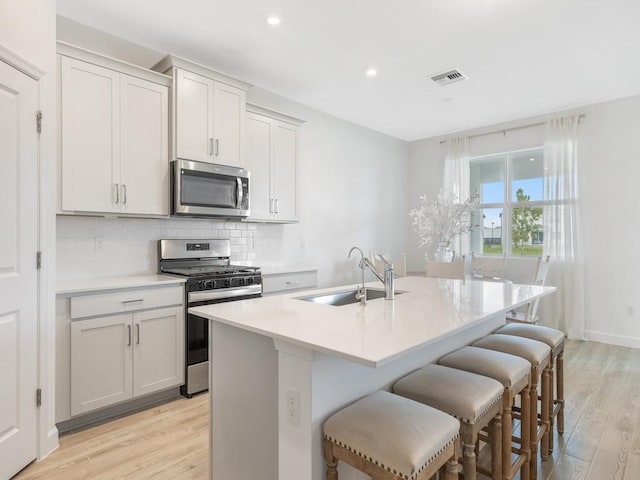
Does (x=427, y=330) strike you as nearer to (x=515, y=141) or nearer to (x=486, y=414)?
(x=486, y=414)

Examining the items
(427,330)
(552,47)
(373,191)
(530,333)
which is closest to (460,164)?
(373,191)

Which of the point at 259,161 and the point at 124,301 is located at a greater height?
the point at 259,161

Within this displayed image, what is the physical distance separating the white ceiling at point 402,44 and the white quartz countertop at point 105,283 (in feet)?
6.16

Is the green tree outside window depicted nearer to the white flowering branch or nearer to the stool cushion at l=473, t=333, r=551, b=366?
the white flowering branch

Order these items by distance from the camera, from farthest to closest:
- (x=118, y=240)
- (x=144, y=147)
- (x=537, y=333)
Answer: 1. (x=118, y=240)
2. (x=144, y=147)
3. (x=537, y=333)

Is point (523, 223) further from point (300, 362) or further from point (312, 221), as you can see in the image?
point (300, 362)

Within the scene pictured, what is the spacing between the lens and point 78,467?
77.9 inches

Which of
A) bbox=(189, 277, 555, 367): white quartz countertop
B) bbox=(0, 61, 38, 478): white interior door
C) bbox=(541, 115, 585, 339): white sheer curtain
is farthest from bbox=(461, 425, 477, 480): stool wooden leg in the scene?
bbox=(541, 115, 585, 339): white sheer curtain

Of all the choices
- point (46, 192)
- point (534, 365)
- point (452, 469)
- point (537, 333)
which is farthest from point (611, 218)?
point (46, 192)

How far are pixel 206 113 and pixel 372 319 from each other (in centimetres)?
238

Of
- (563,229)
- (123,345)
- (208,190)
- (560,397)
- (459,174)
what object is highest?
(459,174)

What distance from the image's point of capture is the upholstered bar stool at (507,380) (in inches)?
64.6

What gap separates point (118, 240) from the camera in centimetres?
299

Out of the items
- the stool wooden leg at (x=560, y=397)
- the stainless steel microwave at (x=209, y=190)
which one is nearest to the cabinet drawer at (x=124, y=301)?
the stainless steel microwave at (x=209, y=190)
